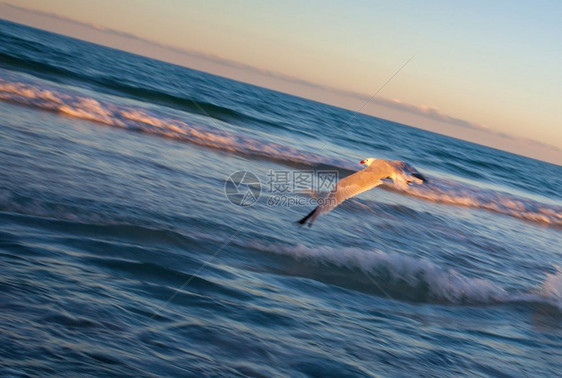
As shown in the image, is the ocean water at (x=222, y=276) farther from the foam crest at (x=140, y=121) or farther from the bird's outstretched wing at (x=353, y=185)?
the bird's outstretched wing at (x=353, y=185)

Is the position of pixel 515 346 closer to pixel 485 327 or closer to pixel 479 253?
pixel 485 327

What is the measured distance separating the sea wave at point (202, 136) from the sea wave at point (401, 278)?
4.04 meters

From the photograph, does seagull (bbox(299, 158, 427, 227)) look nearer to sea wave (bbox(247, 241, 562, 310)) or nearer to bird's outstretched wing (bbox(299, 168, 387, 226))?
bird's outstretched wing (bbox(299, 168, 387, 226))

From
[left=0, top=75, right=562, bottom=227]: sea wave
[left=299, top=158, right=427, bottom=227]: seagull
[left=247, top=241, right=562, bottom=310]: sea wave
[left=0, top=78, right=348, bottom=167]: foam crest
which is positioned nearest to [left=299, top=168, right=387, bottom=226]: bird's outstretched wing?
[left=299, top=158, right=427, bottom=227]: seagull

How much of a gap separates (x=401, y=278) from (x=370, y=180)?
2.20 metres

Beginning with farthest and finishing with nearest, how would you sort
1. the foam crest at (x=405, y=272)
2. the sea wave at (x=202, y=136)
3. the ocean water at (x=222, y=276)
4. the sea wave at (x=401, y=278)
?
1. the sea wave at (x=202, y=136)
2. the foam crest at (x=405, y=272)
3. the sea wave at (x=401, y=278)
4. the ocean water at (x=222, y=276)

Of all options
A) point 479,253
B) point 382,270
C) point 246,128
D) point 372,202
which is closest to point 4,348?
point 382,270

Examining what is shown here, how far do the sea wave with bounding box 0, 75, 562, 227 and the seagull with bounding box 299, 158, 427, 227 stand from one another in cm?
646

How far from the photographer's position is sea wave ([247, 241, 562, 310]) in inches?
249

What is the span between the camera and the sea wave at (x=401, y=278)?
6.32 meters

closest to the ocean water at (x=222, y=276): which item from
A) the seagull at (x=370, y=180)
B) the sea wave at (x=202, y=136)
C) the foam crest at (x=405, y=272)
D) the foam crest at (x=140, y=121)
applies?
the foam crest at (x=405, y=272)

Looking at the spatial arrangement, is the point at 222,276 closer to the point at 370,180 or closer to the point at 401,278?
the point at 370,180

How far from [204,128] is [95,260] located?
33.3 ft

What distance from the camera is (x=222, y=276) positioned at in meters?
5.47
